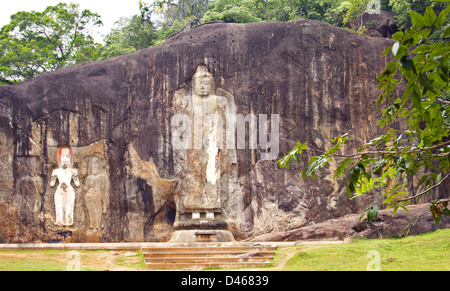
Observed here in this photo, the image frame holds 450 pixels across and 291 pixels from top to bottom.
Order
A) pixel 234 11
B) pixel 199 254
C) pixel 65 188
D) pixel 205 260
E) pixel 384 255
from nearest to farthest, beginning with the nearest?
pixel 384 255 → pixel 205 260 → pixel 199 254 → pixel 65 188 → pixel 234 11

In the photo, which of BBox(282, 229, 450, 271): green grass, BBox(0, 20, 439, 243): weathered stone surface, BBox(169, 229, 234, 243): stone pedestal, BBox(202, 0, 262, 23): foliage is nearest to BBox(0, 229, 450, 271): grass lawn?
BBox(282, 229, 450, 271): green grass

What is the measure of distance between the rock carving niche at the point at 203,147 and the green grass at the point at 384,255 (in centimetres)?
387

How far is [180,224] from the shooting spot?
54.2 feet

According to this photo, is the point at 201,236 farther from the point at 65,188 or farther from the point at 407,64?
the point at 407,64

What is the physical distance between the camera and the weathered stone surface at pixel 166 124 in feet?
55.7

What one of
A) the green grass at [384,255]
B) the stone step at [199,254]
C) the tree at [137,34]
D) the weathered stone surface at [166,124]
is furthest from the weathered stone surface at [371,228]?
the tree at [137,34]

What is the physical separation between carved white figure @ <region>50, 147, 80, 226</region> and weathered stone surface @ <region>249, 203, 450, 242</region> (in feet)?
18.2

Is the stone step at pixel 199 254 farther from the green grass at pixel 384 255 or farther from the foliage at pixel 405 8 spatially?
the foliage at pixel 405 8

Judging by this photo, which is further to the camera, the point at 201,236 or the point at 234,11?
the point at 234,11

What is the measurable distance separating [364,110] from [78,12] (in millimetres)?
14313

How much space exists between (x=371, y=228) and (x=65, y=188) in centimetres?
876

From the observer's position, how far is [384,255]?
39.9 feet

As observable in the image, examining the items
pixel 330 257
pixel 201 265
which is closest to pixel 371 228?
pixel 330 257

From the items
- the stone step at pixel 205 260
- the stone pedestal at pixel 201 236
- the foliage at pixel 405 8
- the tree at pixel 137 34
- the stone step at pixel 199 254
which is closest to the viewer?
the stone step at pixel 205 260
